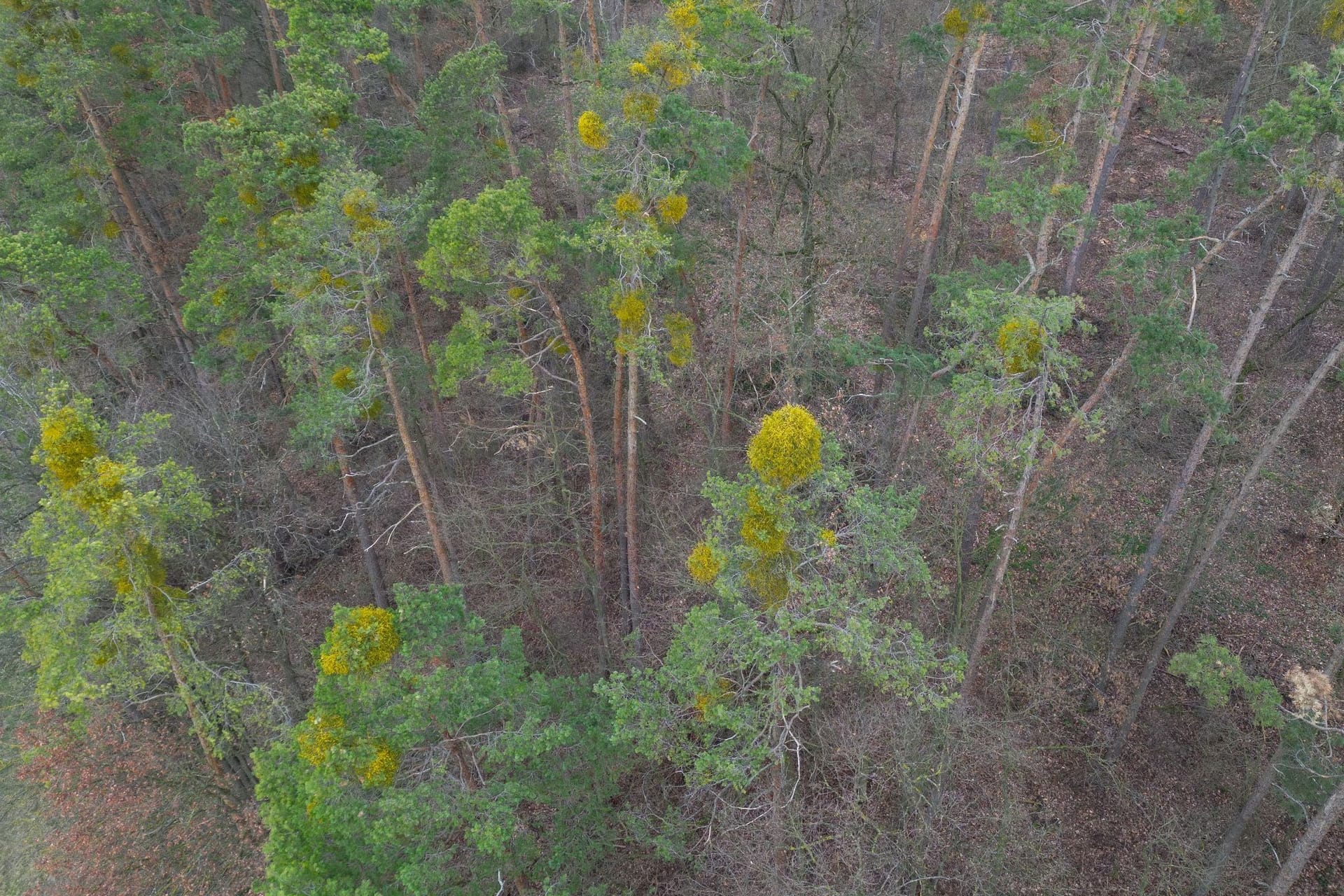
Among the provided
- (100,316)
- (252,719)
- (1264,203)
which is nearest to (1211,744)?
(1264,203)

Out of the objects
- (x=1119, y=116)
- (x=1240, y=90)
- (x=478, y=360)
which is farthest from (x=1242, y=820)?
(x=1240, y=90)

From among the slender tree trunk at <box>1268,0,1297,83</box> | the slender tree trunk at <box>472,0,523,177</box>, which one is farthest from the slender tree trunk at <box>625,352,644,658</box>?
the slender tree trunk at <box>1268,0,1297,83</box>

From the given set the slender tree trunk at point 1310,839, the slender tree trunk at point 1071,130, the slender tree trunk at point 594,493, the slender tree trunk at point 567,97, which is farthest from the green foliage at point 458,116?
the slender tree trunk at point 1310,839

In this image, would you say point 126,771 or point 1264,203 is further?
point 126,771

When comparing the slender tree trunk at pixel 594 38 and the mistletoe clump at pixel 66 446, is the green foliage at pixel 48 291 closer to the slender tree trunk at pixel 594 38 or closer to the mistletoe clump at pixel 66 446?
the mistletoe clump at pixel 66 446

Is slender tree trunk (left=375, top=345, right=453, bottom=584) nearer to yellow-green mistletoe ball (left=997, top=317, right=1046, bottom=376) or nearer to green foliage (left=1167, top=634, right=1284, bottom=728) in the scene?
yellow-green mistletoe ball (left=997, top=317, right=1046, bottom=376)

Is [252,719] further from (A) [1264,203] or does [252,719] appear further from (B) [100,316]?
(A) [1264,203]
